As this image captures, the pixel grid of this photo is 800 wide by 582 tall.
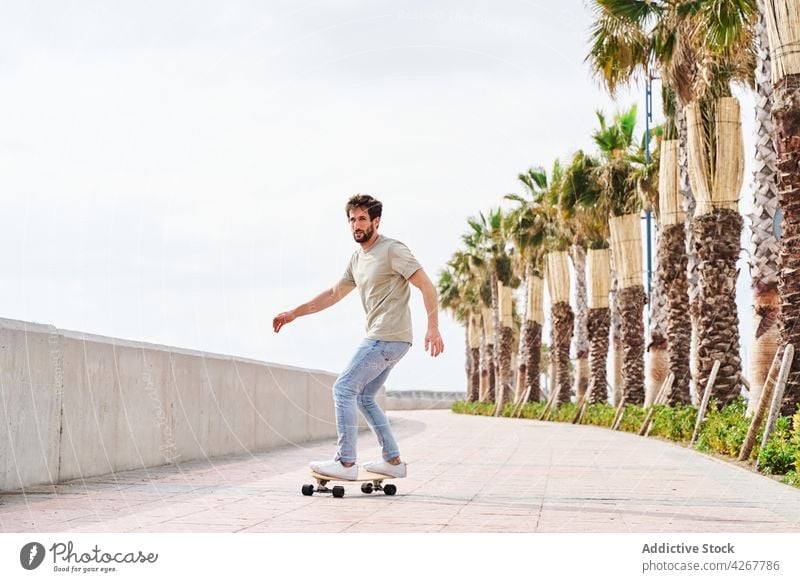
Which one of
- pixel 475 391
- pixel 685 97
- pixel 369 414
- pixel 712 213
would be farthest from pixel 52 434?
pixel 475 391

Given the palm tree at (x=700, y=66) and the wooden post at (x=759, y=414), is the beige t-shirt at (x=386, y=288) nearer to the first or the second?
the wooden post at (x=759, y=414)

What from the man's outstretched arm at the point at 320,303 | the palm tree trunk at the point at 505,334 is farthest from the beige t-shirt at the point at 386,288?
the palm tree trunk at the point at 505,334

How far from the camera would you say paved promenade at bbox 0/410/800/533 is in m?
5.48

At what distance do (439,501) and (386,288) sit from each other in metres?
1.47

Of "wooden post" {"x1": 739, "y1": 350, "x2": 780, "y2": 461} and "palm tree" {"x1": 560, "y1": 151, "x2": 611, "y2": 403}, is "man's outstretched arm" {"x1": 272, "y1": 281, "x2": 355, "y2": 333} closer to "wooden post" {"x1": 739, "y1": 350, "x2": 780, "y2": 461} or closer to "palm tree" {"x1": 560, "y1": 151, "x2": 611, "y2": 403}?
"wooden post" {"x1": 739, "y1": 350, "x2": 780, "y2": 461}

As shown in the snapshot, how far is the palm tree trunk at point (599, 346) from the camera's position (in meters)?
29.2

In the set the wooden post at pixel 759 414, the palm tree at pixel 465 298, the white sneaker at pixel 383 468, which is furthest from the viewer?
the palm tree at pixel 465 298

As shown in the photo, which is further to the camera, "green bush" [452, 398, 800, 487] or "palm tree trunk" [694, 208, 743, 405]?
"palm tree trunk" [694, 208, 743, 405]

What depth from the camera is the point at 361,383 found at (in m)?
6.74

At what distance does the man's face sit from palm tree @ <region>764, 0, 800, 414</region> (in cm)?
551

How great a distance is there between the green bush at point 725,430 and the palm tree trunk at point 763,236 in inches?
12.1

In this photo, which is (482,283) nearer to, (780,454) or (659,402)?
(659,402)

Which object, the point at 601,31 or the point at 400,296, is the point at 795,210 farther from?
the point at 601,31

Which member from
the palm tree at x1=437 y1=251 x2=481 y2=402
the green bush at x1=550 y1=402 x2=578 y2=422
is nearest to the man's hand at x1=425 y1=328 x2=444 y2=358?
the green bush at x1=550 y1=402 x2=578 y2=422
